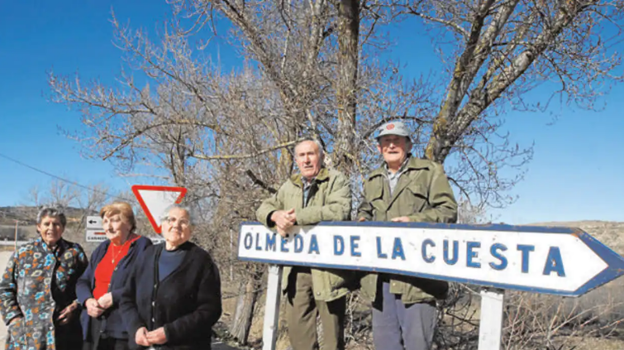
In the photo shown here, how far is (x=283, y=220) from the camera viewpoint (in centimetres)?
303

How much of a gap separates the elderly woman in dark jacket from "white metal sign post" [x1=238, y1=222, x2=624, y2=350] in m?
0.48

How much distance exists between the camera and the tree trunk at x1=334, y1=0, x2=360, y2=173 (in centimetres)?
584

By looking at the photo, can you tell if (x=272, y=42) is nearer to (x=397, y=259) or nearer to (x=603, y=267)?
(x=397, y=259)

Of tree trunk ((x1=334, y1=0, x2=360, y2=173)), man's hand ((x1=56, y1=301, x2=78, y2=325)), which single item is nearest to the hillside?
tree trunk ((x1=334, y1=0, x2=360, y2=173))

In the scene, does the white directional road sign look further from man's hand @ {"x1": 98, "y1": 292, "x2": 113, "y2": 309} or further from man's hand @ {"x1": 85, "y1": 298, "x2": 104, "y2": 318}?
man's hand @ {"x1": 85, "y1": 298, "x2": 104, "y2": 318}

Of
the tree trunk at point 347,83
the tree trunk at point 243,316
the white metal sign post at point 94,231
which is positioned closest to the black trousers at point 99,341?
the tree trunk at point 347,83

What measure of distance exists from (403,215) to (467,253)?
57 centimetres

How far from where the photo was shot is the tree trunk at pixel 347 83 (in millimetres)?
5836

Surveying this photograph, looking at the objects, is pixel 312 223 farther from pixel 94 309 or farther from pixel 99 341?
pixel 99 341

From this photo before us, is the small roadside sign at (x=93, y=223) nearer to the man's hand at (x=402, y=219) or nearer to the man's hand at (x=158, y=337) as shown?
the man's hand at (x=158, y=337)

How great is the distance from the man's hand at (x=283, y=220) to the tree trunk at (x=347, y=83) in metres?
2.70

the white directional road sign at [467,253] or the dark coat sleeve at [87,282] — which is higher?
the white directional road sign at [467,253]

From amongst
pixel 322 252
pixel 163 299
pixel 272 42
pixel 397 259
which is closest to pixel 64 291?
pixel 163 299

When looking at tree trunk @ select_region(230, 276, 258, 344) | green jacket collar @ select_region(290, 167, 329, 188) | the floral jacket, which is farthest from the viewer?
tree trunk @ select_region(230, 276, 258, 344)
